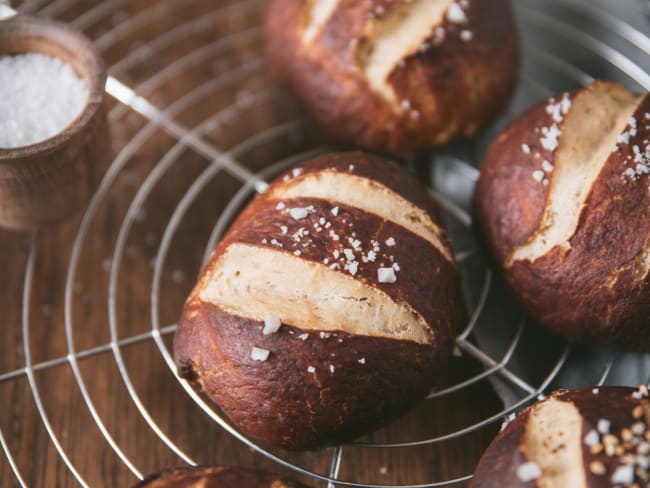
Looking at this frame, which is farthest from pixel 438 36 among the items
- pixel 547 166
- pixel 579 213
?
pixel 579 213

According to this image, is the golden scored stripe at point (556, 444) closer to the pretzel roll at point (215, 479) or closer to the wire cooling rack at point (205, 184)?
the wire cooling rack at point (205, 184)

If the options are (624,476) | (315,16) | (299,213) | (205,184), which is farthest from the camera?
(205,184)

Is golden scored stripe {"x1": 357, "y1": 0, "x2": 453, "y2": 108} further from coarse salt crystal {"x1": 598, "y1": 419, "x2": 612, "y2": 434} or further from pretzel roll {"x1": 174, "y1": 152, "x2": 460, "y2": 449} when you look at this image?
coarse salt crystal {"x1": 598, "y1": 419, "x2": 612, "y2": 434}

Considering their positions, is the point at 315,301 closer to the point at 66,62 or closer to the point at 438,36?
the point at 438,36

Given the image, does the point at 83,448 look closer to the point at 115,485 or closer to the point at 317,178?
the point at 115,485

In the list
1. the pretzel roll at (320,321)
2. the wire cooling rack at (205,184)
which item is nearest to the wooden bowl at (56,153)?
the wire cooling rack at (205,184)

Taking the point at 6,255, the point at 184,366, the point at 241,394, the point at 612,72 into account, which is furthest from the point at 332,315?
the point at 612,72
